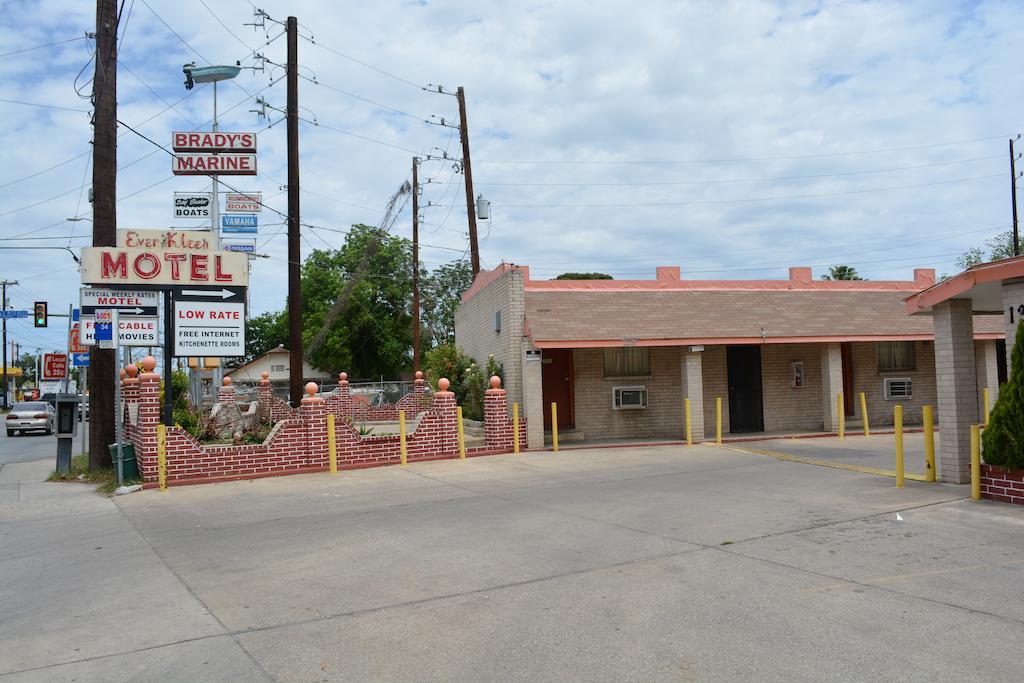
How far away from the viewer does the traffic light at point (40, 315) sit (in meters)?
37.4

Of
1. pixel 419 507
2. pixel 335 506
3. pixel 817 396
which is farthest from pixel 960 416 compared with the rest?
pixel 817 396

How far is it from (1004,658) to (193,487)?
1160 centimetres

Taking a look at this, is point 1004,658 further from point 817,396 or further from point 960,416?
point 817,396

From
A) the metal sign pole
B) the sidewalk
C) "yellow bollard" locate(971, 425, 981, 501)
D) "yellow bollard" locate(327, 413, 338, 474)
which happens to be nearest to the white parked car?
the metal sign pole

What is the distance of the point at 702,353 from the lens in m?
19.7

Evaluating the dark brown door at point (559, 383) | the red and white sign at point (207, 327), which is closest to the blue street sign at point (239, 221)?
the dark brown door at point (559, 383)

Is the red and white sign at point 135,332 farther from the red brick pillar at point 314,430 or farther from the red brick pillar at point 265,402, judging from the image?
the red brick pillar at point 265,402

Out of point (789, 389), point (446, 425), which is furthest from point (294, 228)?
point (789, 389)

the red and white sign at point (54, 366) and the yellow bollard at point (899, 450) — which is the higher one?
the red and white sign at point (54, 366)

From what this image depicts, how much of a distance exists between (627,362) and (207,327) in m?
9.69

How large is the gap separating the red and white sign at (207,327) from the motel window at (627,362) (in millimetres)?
8557

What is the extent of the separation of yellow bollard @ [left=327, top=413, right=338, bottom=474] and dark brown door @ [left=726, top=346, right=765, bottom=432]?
10586 millimetres

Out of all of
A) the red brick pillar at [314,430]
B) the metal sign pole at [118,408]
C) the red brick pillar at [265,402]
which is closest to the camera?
the metal sign pole at [118,408]

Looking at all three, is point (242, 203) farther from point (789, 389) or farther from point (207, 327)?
point (789, 389)
